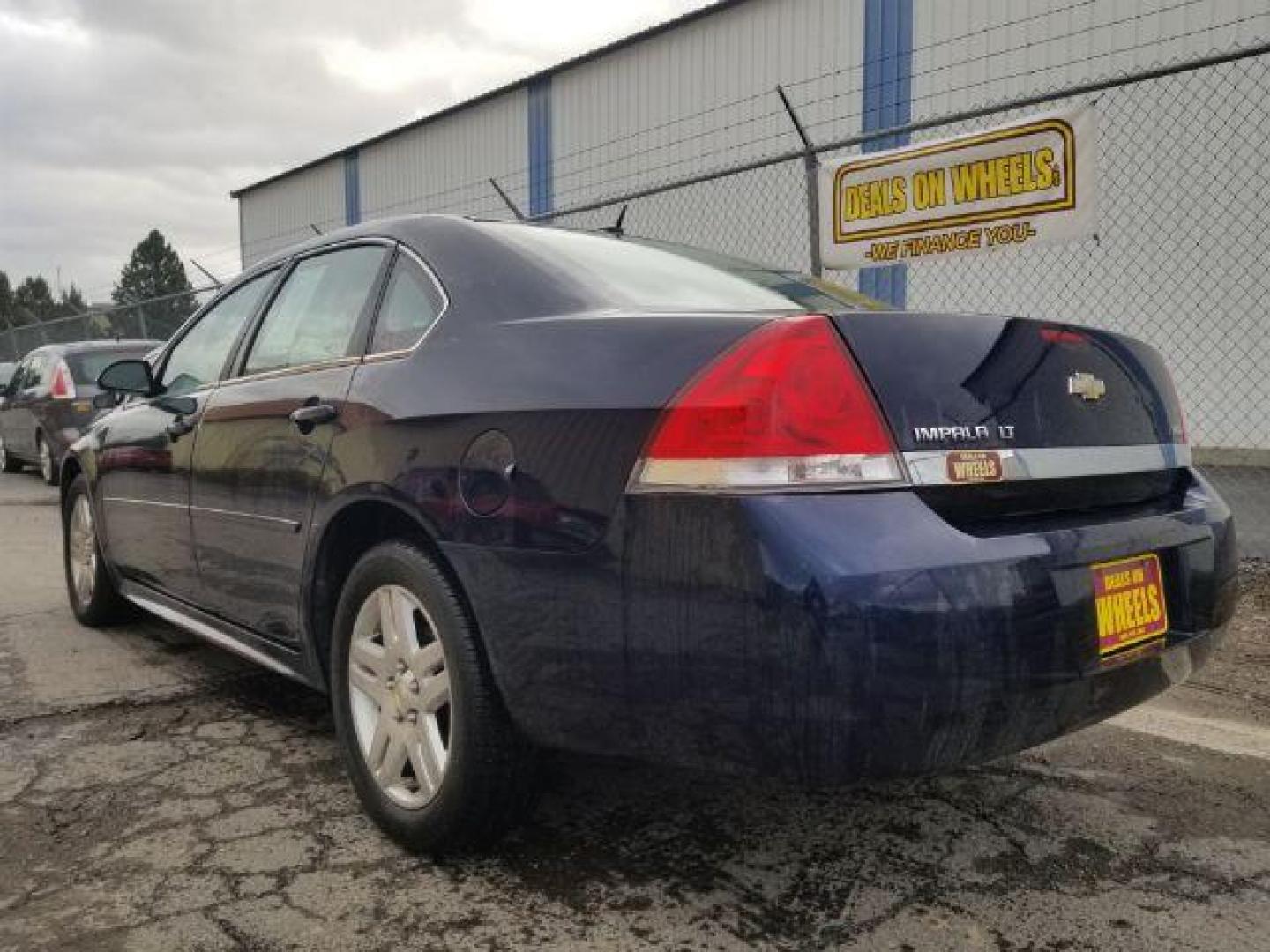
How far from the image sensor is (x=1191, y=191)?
8930 millimetres

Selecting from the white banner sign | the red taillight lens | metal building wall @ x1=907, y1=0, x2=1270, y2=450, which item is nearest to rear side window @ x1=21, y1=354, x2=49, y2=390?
the white banner sign

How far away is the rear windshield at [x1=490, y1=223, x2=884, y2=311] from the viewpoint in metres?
2.39

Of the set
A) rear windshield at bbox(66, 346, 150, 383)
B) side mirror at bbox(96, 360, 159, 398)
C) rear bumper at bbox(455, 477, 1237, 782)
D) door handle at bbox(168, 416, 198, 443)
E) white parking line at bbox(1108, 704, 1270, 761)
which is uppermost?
rear windshield at bbox(66, 346, 150, 383)

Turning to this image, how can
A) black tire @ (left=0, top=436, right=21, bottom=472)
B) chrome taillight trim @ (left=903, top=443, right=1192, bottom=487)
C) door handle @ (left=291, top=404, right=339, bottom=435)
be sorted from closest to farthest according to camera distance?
1. chrome taillight trim @ (left=903, top=443, right=1192, bottom=487)
2. door handle @ (left=291, top=404, right=339, bottom=435)
3. black tire @ (left=0, top=436, right=21, bottom=472)

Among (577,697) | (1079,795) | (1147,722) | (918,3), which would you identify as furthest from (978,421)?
(918,3)

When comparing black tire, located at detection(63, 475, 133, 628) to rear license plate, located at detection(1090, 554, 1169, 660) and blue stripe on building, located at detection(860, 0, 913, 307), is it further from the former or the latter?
blue stripe on building, located at detection(860, 0, 913, 307)

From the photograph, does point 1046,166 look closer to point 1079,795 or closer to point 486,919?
point 1079,795

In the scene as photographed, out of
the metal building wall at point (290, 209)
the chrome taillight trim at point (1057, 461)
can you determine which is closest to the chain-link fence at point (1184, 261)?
the chrome taillight trim at point (1057, 461)

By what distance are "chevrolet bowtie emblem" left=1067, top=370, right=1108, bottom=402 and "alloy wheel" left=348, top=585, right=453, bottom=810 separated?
1443 mm

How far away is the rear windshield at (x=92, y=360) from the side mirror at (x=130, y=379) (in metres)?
6.82

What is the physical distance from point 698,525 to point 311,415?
1.32 m

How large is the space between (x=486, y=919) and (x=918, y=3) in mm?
10669

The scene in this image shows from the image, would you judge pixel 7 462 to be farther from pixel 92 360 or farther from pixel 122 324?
pixel 122 324

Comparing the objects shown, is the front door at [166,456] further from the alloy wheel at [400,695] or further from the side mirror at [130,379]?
the alloy wheel at [400,695]
